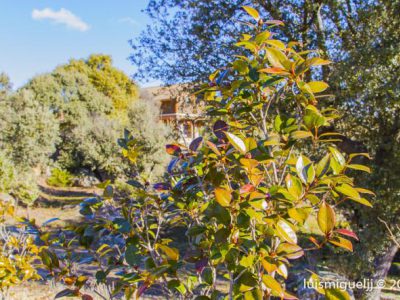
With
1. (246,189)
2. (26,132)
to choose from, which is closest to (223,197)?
(246,189)

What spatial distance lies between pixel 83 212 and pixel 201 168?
0.57 metres

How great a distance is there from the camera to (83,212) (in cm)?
170

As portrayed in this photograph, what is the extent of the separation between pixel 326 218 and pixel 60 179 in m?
21.4

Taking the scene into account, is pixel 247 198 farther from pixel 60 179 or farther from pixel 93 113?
pixel 93 113

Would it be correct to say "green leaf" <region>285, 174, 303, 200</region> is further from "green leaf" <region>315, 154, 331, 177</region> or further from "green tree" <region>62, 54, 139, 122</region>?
"green tree" <region>62, 54, 139, 122</region>

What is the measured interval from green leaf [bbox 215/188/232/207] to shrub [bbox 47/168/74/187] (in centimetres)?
A: 2104

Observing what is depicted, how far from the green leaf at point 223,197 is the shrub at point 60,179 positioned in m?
21.0

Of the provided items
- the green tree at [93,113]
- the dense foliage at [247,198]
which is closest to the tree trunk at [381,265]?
the dense foliage at [247,198]

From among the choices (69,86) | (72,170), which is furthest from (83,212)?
(69,86)

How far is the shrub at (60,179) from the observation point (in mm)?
20891

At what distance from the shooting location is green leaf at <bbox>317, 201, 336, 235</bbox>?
Result: 1.18m

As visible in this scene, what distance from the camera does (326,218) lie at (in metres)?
1.19

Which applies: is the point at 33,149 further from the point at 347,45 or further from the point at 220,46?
the point at 347,45

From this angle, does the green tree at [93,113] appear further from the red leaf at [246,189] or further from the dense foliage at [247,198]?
the red leaf at [246,189]
